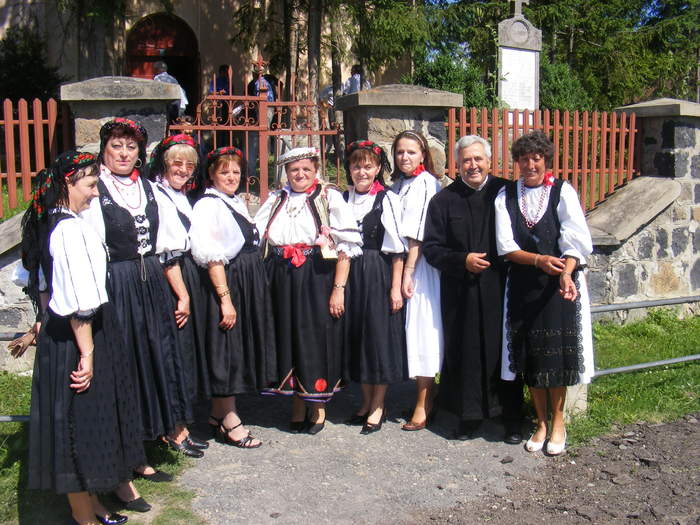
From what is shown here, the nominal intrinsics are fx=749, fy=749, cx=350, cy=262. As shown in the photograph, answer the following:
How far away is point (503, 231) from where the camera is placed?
13.7ft

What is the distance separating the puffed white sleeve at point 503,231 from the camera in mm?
4145

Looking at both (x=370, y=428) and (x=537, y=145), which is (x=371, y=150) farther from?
(x=370, y=428)

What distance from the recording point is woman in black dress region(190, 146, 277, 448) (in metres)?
4.21

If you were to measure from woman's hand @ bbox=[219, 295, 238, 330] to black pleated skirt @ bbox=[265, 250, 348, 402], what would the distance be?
0.32m

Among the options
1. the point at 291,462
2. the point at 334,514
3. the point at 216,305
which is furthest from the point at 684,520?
the point at 216,305

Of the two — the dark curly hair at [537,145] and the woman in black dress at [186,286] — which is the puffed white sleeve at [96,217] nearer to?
the woman in black dress at [186,286]

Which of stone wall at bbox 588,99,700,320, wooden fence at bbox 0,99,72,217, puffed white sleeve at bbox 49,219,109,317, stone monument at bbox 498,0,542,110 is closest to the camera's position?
puffed white sleeve at bbox 49,219,109,317

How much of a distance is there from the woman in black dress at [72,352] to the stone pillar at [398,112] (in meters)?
3.03

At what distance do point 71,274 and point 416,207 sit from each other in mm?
2130

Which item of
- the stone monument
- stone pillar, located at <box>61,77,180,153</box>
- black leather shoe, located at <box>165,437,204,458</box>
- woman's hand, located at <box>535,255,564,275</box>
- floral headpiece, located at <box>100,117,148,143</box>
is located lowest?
black leather shoe, located at <box>165,437,204,458</box>

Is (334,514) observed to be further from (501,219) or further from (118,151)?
(118,151)

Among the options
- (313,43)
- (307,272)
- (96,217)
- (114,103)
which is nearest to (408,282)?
(307,272)

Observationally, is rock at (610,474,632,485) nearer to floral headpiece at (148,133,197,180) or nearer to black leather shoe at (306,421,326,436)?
black leather shoe at (306,421,326,436)

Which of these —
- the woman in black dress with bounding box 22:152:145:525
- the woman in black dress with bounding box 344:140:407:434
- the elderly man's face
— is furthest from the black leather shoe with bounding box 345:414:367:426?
the woman in black dress with bounding box 22:152:145:525
